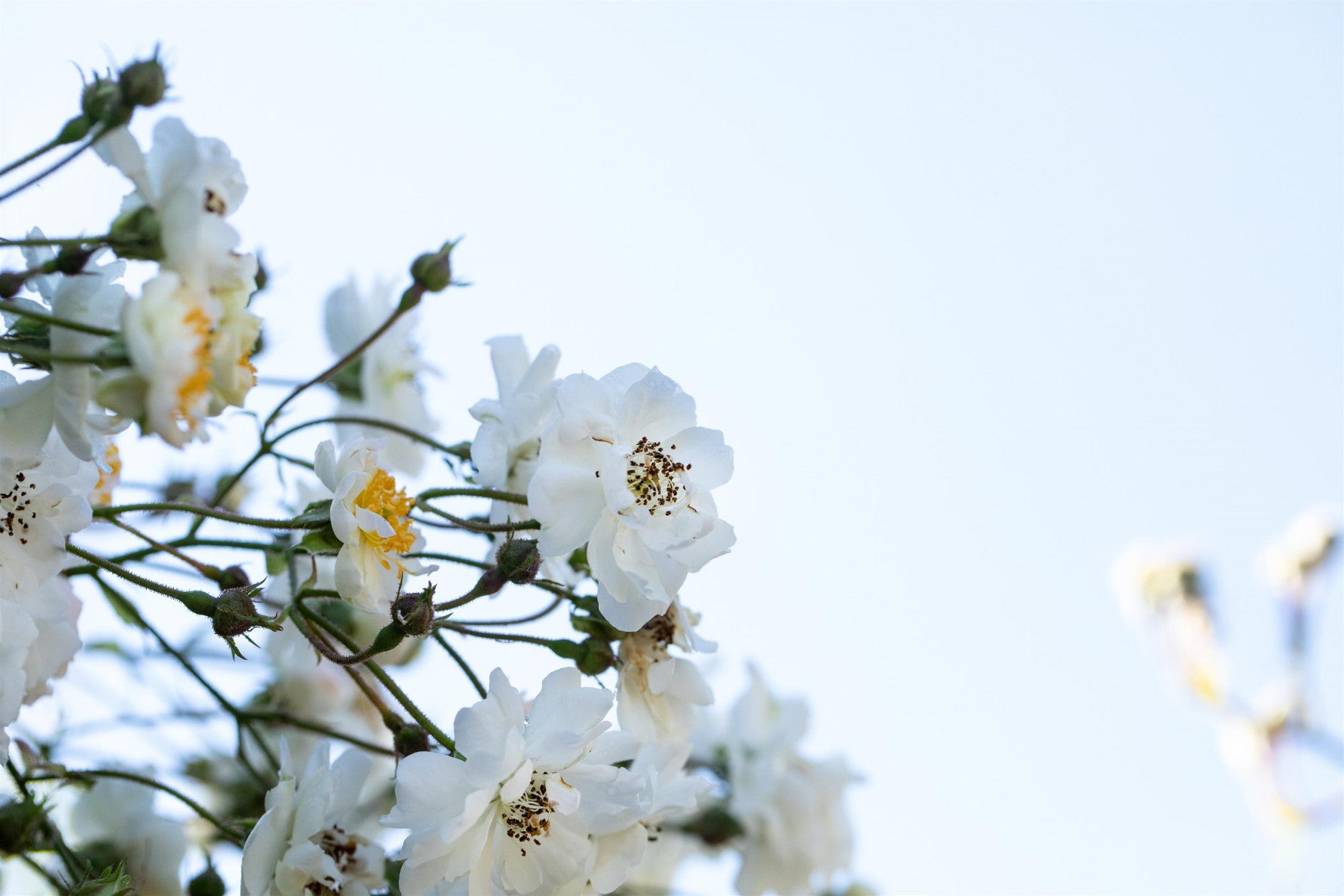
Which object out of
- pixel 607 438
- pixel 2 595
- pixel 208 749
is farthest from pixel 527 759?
pixel 208 749

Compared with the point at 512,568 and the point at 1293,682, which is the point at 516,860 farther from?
the point at 1293,682

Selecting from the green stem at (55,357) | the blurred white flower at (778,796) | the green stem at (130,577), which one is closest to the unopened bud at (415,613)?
the green stem at (130,577)

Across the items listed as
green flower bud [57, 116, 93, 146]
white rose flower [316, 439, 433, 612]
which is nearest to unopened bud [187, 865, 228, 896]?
white rose flower [316, 439, 433, 612]

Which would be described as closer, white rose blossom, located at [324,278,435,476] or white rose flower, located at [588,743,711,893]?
white rose flower, located at [588,743,711,893]

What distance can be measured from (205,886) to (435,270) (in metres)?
0.50

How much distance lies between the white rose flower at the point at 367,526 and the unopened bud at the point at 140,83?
0.24 meters

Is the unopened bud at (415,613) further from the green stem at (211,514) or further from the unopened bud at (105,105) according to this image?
the unopened bud at (105,105)

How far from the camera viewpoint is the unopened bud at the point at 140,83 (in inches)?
26.7

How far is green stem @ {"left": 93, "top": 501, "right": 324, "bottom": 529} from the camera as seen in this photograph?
30.6 inches

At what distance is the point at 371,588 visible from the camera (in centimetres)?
78

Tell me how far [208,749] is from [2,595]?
0.55m

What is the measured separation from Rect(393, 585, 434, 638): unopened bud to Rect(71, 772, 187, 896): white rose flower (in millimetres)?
409

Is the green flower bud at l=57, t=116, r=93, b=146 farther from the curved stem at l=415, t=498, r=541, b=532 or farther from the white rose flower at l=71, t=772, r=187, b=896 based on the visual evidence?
the white rose flower at l=71, t=772, r=187, b=896

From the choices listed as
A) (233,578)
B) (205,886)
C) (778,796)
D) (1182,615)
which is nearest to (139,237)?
(233,578)
